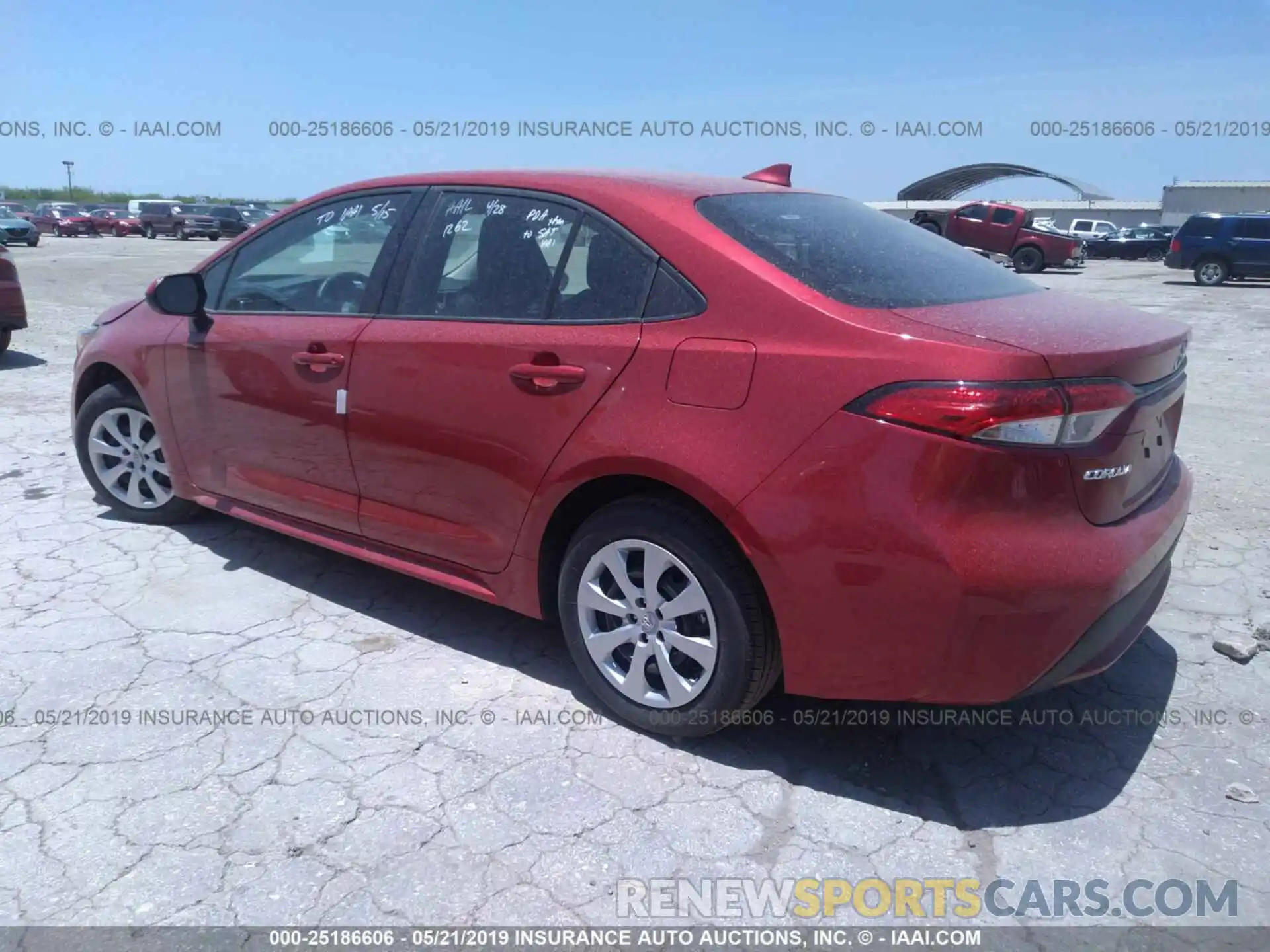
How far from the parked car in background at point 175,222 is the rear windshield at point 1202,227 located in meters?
34.2

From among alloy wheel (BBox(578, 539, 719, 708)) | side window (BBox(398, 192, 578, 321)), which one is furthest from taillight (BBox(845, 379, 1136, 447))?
side window (BBox(398, 192, 578, 321))

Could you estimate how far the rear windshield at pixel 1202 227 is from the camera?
22781mm

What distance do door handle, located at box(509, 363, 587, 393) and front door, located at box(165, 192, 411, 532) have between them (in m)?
0.82

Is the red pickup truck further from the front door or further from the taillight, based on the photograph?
the taillight

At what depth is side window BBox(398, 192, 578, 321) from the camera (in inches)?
129

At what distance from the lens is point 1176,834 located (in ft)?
8.86

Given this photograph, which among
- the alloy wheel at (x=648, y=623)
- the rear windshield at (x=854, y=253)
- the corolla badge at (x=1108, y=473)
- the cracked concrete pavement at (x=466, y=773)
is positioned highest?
the rear windshield at (x=854, y=253)

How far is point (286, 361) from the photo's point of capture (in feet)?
12.6

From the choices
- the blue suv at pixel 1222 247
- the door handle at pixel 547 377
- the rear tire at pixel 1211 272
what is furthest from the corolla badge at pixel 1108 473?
the rear tire at pixel 1211 272

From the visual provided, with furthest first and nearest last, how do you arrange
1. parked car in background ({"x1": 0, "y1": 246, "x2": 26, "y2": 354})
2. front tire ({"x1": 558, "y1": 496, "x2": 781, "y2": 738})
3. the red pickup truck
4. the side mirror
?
the red pickup truck, parked car in background ({"x1": 0, "y1": 246, "x2": 26, "y2": 354}), the side mirror, front tire ({"x1": 558, "y1": 496, "x2": 781, "y2": 738})

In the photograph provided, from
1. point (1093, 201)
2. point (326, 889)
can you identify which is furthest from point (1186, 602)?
point (1093, 201)

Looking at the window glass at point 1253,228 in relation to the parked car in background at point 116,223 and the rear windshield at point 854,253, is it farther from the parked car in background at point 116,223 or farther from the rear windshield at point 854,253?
the parked car in background at point 116,223

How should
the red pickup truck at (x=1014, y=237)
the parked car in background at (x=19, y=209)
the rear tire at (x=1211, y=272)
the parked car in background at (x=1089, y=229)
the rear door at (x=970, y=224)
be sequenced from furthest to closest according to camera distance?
the parked car in background at (x=19, y=209), the parked car in background at (x=1089, y=229), the rear door at (x=970, y=224), the red pickup truck at (x=1014, y=237), the rear tire at (x=1211, y=272)

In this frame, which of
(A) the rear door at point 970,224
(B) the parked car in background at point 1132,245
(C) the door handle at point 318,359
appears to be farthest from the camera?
(B) the parked car in background at point 1132,245
